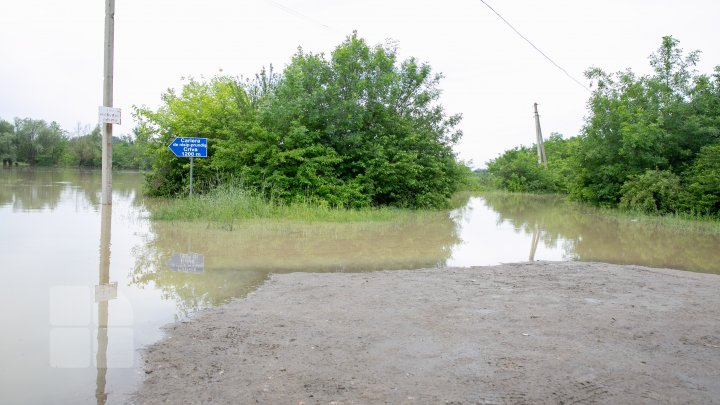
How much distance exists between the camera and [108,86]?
13500 mm

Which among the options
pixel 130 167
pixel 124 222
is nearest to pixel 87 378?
pixel 124 222

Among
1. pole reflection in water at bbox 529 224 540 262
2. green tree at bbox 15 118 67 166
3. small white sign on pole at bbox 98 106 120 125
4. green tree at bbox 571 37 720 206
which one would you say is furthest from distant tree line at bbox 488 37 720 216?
green tree at bbox 15 118 67 166

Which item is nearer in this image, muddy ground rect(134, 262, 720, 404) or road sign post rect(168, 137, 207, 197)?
muddy ground rect(134, 262, 720, 404)

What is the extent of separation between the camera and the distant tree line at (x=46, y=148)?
7103cm

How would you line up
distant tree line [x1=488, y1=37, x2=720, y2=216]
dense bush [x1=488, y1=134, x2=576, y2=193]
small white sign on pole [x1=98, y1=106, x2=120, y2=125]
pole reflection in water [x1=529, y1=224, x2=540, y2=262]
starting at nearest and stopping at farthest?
1. pole reflection in water [x1=529, y1=224, x2=540, y2=262]
2. small white sign on pole [x1=98, y1=106, x2=120, y2=125]
3. distant tree line [x1=488, y1=37, x2=720, y2=216]
4. dense bush [x1=488, y1=134, x2=576, y2=193]

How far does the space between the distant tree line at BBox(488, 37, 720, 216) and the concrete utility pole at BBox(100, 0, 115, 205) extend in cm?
2109

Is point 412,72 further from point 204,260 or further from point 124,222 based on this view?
point 204,260

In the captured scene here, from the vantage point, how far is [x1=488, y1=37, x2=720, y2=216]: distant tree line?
22.4 metres

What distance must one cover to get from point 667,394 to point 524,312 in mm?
2403

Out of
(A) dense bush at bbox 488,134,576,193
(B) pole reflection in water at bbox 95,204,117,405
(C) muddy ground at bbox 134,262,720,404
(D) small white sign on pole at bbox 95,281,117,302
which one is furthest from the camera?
(A) dense bush at bbox 488,134,576,193

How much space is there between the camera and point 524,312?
6.52 m

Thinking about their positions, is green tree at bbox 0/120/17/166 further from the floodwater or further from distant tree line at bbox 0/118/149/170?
the floodwater

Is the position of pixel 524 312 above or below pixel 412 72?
below

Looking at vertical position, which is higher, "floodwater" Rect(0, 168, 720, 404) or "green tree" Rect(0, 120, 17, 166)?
"green tree" Rect(0, 120, 17, 166)
